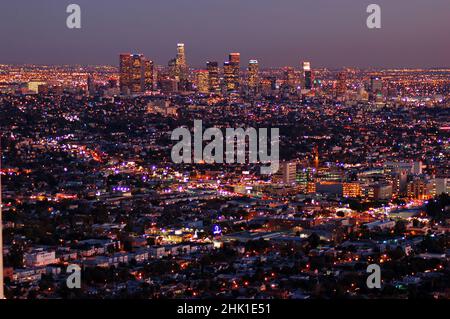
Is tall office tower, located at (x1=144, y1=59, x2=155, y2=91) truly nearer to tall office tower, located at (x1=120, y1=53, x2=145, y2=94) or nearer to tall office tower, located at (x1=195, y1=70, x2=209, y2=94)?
tall office tower, located at (x1=120, y1=53, x2=145, y2=94)

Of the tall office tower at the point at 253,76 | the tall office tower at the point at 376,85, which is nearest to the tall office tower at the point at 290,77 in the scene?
the tall office tower at the point at 253,76

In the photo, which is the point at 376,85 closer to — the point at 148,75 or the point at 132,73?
the point at 148,75

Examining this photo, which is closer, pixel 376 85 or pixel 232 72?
pixel 232 72

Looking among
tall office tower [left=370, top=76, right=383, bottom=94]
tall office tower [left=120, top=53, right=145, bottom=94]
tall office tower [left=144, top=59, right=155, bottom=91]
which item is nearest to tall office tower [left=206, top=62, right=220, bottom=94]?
tall office tower [left=144, top=59, right=155, bottom=91]

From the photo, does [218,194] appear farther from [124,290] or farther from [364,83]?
[364,83]

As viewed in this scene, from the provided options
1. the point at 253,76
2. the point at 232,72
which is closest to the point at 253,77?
the point at 253,76

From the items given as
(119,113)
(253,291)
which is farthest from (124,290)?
(119,113)
